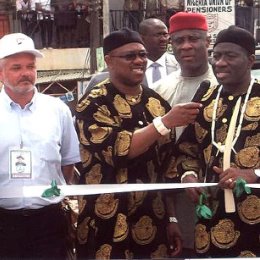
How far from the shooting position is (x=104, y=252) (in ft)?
12.6

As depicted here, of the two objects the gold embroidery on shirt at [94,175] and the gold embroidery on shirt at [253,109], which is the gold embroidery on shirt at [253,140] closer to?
the gold embroidery on shirt at [253,109]

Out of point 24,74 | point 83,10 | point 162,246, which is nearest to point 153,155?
point 162,246

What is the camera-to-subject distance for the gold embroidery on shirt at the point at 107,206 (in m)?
3.82

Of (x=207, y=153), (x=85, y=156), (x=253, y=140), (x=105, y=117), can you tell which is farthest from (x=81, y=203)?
(x=253, y=140)

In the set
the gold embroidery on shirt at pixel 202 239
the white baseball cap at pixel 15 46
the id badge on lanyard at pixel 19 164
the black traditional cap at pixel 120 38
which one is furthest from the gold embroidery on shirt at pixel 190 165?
the white baseball cap at pixel 15 46

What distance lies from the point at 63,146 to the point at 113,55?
61 cm

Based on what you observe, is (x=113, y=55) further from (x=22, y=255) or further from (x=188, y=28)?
(x=22, y=255)

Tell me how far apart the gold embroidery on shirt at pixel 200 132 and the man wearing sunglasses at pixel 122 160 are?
173mm

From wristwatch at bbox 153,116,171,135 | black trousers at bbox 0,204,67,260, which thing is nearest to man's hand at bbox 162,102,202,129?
wristwatch at bbox 153,116,171,135

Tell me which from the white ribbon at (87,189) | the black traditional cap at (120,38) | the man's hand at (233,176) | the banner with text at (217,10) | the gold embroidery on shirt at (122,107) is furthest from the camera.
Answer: the banner with text at (217,10)

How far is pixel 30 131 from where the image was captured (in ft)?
12.6

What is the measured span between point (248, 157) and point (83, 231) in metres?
1.04

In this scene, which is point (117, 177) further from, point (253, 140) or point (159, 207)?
point (253, 140)

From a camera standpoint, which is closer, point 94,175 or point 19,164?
point 19,164
